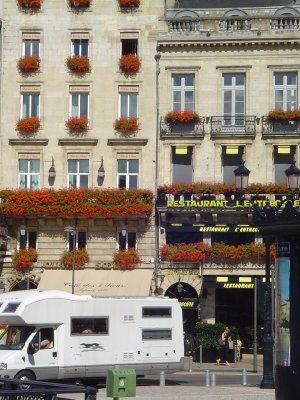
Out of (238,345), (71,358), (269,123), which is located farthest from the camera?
(269,123)

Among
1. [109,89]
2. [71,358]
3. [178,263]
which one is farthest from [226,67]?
[71,358]

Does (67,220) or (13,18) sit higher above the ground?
(13,18)

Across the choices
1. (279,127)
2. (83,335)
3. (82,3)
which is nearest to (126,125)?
(82,3)

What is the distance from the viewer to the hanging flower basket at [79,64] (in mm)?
53469

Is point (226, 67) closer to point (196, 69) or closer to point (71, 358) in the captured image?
point (196, 69)

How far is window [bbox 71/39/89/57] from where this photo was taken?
54.2 metres

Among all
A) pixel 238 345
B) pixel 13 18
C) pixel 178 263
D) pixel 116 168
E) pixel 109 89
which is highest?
pixel 13 18

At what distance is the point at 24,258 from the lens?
52.7 metres

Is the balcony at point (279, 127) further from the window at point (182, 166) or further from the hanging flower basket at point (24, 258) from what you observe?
the hanging flower basket at point (24, 258)

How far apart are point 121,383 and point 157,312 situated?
50.8ft

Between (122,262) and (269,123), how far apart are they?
9.24 m

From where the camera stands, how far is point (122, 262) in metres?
52.5

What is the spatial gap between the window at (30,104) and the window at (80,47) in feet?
8.95

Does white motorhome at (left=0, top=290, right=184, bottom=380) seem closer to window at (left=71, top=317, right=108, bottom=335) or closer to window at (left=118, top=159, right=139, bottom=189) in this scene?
window at (left=71, top=317, right=108, bottom=335)
